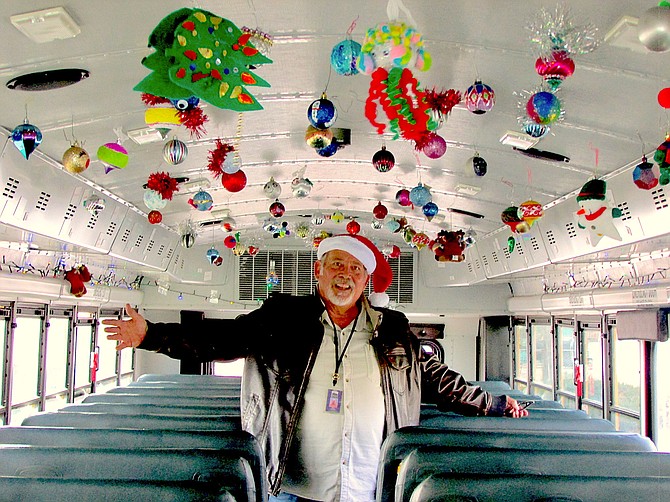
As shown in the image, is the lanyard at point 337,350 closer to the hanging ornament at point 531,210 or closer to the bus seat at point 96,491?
A: the bus seat at point 96,491

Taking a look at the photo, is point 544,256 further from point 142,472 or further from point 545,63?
point 142,472

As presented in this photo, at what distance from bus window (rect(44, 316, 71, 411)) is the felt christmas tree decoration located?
28.4ft

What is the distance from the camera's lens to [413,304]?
16.2 meters

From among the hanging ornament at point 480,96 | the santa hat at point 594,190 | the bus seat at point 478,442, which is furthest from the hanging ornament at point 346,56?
the santa hat at point 594,190

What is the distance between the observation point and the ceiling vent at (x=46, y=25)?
3281mm

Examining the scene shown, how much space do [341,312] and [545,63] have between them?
170 centimetres

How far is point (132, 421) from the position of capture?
4.41 meters

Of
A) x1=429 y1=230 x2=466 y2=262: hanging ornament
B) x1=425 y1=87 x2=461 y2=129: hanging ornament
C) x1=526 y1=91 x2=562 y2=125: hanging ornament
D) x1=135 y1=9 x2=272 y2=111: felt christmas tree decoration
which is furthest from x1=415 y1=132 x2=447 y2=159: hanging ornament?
x1=429 y1=230 x2=466 y2=262: hanging ornament

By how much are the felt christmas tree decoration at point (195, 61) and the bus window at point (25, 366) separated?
7393 millimetres

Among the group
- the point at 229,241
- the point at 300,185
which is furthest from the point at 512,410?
the point at 229,241

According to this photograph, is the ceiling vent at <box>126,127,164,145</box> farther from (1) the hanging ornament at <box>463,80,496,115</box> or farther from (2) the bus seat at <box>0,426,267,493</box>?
(1) the hanging ornament at <box>463,80,496,115</box>

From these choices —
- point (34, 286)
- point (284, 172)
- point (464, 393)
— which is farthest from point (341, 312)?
point (34, 286)

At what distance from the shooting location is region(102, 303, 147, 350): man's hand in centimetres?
324

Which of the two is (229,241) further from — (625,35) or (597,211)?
(625,35)
